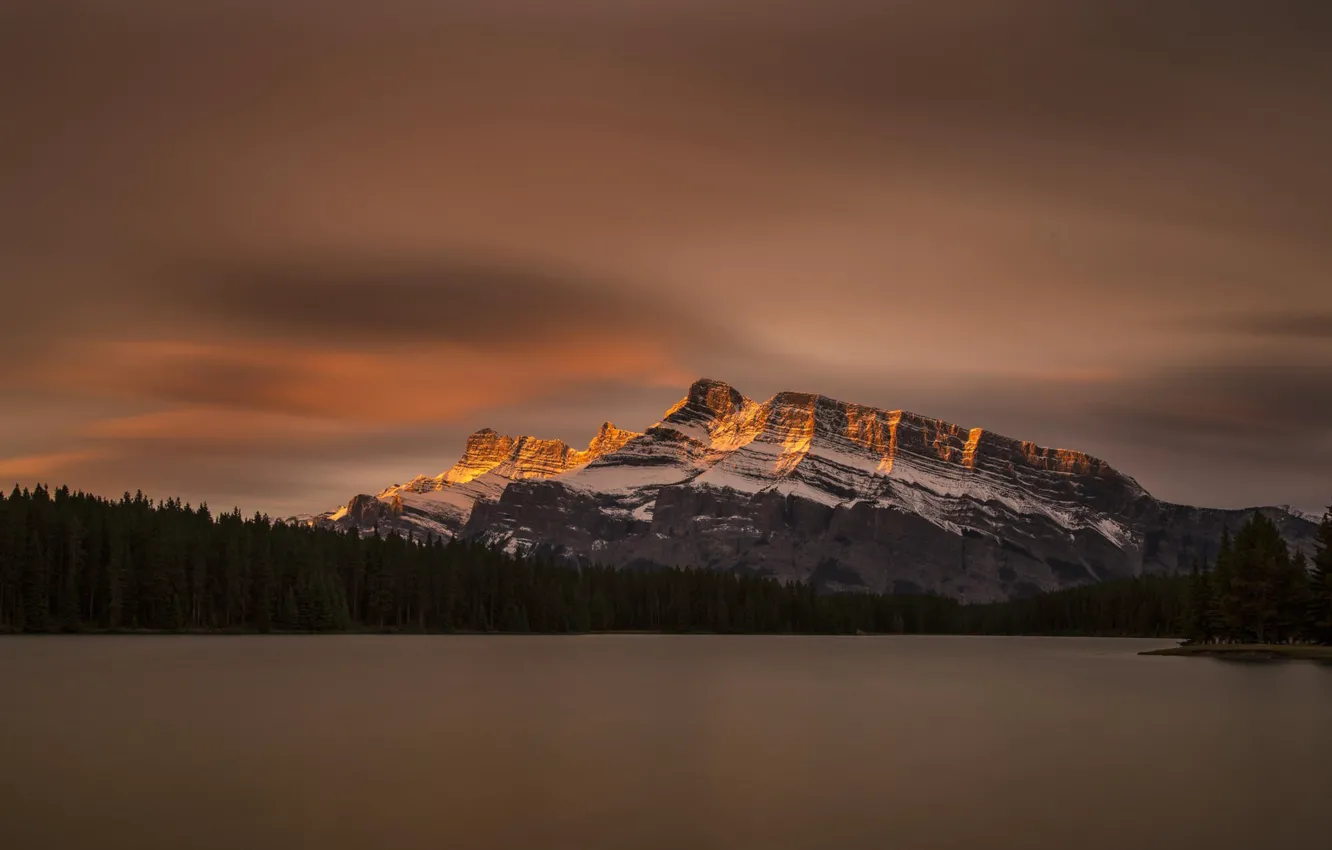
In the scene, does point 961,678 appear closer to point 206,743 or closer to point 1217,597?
point 1217,597

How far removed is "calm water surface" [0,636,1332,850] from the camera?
33000 millimetres

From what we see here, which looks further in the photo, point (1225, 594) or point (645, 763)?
point (1225, 594)

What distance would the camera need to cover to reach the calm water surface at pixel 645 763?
108ft

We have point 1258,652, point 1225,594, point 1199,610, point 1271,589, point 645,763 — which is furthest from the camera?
point 1199,610

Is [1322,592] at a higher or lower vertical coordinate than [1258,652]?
higher

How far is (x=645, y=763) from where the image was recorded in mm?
46969

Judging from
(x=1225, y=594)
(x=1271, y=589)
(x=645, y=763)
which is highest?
(x=1271, y=589)

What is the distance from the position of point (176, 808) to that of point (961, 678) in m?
84.0

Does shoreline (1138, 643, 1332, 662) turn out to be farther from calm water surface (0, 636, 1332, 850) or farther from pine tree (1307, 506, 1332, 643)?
calm water surface (0, 636, 1332, 850)

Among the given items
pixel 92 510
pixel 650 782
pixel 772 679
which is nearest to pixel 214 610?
pixel 92 510

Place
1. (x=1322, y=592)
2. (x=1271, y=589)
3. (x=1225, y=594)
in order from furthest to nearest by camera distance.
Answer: (x=1225, y=594)
(x=1271, y=589)
(x=1322, y=592)

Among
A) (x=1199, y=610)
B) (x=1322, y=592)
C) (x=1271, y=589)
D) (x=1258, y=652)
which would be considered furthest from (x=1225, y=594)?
(x=1199, y=610)

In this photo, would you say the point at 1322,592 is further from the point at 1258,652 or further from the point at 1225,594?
the point at 1225,594

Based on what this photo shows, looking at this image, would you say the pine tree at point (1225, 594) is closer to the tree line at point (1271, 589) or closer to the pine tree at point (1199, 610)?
the tree line at point (1271, 589)
